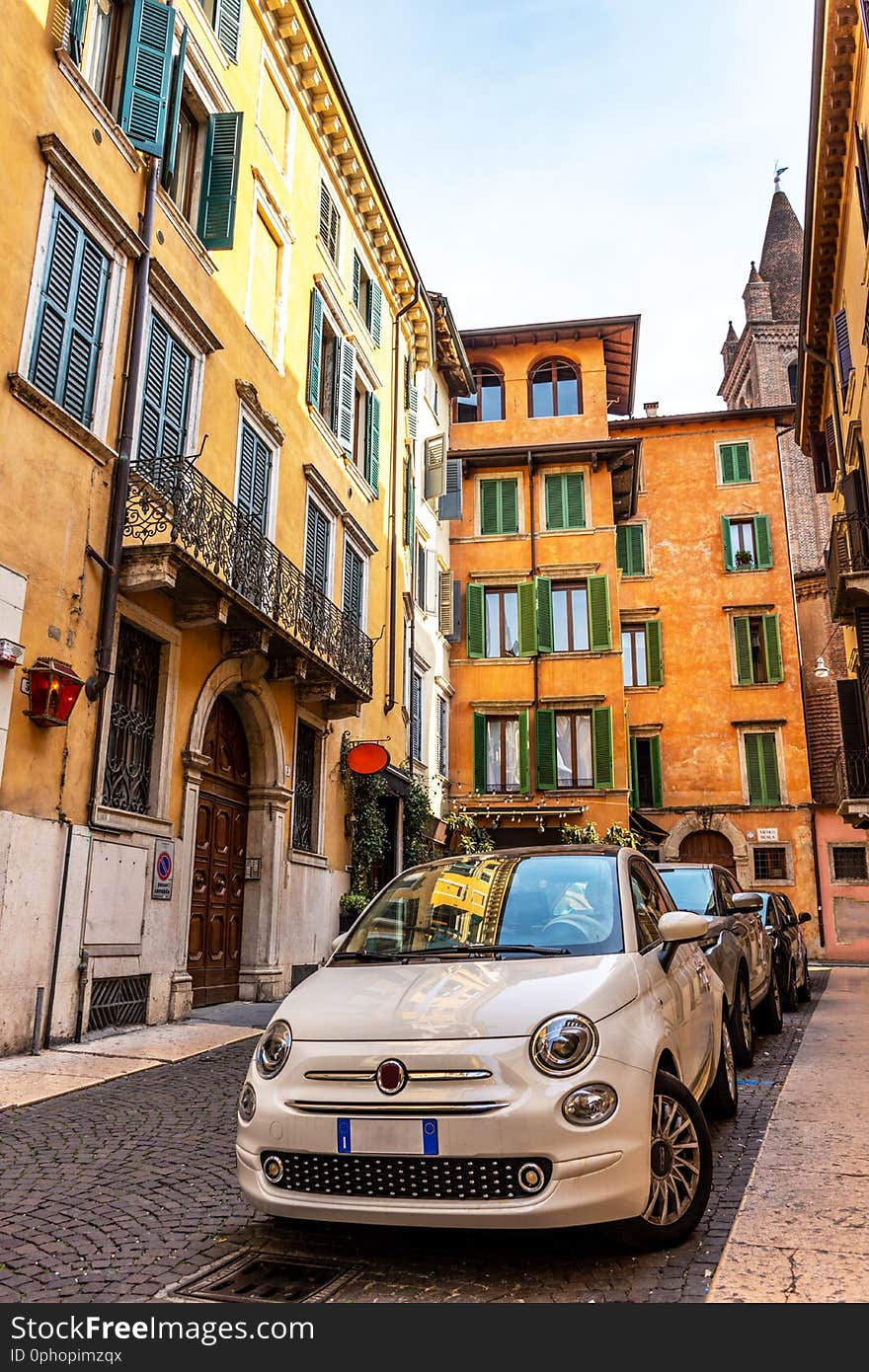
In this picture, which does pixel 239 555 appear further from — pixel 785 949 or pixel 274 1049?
pixel 274 1049

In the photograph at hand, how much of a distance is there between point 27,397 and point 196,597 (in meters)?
2.81

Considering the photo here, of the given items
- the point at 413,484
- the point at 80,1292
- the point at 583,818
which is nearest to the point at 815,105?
the point at 413,484

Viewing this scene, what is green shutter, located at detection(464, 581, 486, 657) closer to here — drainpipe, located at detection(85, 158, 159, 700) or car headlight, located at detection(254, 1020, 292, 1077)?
drainpipe, located at detection(85, 158, 159, 700)

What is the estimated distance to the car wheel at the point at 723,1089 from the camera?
598cm

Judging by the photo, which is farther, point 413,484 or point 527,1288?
point 413,484

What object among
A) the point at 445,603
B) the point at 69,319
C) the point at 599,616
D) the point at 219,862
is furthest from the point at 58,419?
the point at 599,616

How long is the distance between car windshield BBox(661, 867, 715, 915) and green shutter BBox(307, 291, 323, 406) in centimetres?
980

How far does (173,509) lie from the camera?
1031cm

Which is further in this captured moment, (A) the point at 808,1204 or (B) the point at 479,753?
(B) the point at 479,753

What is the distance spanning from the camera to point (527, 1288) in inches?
133

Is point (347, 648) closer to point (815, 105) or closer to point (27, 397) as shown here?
point (27, 397)

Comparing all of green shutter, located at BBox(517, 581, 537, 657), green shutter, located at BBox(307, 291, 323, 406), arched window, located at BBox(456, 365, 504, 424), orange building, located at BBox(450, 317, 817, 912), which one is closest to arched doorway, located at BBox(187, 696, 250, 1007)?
green shutter, located at BBox(307, 291, 323, 406)

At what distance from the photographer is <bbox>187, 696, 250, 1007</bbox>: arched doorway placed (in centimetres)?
1194

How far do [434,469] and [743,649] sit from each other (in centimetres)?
1143
